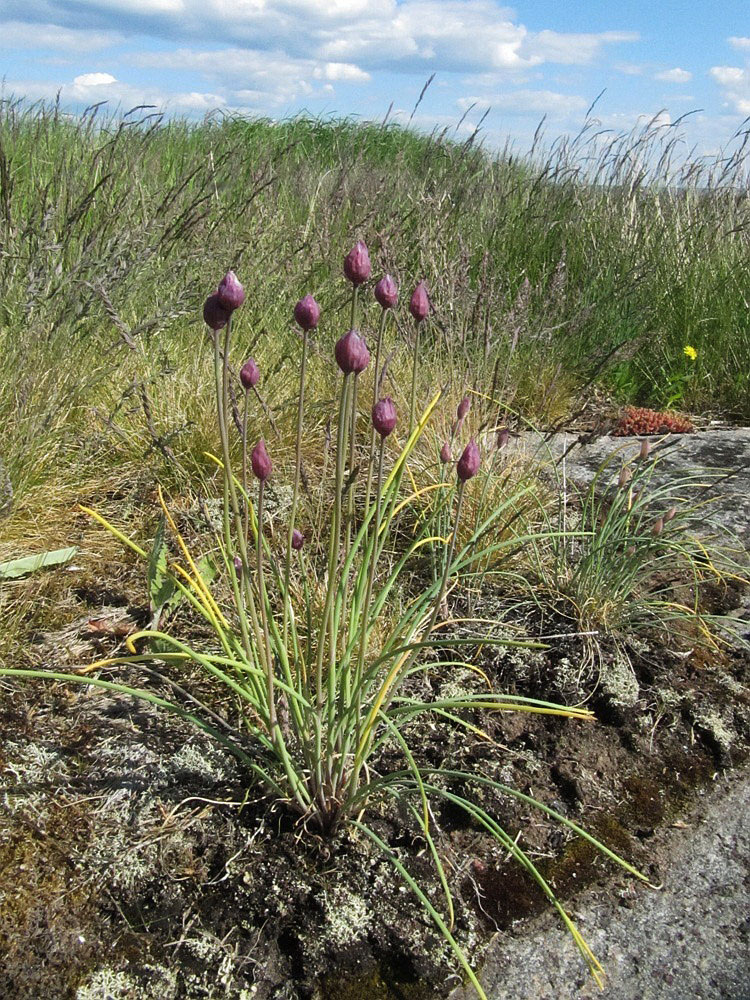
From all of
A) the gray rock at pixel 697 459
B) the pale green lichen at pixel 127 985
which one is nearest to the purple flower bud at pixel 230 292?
the pale green lichen at pixel 127 985

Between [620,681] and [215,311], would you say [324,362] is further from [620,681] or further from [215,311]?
[215,311]

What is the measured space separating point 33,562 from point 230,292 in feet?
3.86

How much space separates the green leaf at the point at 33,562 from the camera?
1.87 meters

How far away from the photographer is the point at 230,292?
1007mm

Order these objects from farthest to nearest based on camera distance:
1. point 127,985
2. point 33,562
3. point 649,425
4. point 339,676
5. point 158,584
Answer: point 649,425 < point 33,562 < point 158,584 < point 339,676 < point 127,985

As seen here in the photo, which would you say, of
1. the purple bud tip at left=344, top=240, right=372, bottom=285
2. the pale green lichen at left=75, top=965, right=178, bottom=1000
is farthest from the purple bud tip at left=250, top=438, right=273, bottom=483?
the pale green lichen at left=75, top=965, right=178, bottom=1000

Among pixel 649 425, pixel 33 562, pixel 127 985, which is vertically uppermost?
pixel 649 425

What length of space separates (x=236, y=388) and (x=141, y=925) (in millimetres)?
1441

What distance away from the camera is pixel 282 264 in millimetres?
3254

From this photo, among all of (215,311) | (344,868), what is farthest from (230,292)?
(344,868)

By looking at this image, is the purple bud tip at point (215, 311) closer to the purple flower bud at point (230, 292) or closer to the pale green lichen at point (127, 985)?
the purple flower bud at point (230, 292)

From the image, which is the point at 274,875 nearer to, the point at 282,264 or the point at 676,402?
the point at 282,264

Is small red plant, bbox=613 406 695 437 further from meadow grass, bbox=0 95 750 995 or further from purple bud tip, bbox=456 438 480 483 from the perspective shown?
purple bud tip, bbox=456 438 480 483

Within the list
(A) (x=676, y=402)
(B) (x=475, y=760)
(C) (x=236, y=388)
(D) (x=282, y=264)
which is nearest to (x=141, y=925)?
(B) (x=475, y=760)
